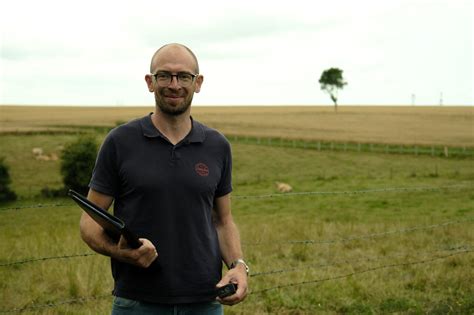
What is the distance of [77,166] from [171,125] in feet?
99.2

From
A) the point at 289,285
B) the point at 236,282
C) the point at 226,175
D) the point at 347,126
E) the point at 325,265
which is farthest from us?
the point at 347,126

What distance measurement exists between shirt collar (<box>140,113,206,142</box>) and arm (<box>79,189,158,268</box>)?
1.19ft

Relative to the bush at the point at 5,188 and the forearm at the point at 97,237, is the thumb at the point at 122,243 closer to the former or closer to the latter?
the forearm at the point at 97,237

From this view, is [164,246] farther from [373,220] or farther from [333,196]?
[333,196]

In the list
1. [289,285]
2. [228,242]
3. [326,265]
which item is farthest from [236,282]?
[326,265]

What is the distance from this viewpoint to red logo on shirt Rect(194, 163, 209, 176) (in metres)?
2.97

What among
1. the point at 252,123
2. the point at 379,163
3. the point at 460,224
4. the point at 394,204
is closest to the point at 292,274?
the point at 460,224

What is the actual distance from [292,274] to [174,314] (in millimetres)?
5077

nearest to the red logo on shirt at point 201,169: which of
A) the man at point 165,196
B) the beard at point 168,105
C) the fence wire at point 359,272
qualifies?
the man at point 165,196

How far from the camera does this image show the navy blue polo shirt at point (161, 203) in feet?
9.45

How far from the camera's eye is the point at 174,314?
2.96 m

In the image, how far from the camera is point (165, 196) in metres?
2.88
